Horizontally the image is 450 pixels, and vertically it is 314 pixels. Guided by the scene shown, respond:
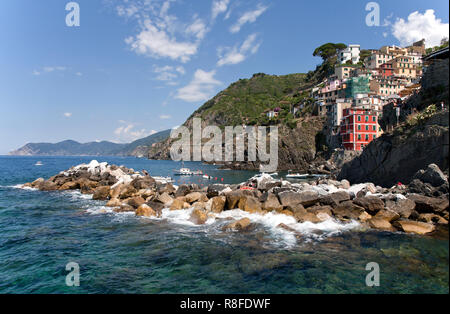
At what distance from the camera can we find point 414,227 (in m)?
14.5

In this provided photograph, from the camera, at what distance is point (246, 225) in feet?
53.0

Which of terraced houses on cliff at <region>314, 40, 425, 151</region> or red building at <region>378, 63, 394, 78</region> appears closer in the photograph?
terraced houses on cliff at <region>314, 40, 425, 151</region>

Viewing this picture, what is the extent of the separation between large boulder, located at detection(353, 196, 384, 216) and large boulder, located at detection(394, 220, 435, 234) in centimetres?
229

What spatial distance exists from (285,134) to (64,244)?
3522 inches

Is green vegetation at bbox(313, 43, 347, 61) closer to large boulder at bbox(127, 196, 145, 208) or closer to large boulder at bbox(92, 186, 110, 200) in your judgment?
large boulder at bbox(92, 186, 110, 200)

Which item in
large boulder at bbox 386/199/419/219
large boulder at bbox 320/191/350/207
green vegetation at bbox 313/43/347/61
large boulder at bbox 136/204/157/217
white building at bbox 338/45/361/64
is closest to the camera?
large boulder at bbox 386/199/419/219

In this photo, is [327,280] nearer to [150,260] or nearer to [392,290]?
[392,290]

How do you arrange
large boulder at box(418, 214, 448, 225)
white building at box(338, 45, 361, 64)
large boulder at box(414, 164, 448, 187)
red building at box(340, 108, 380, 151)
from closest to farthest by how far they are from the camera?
large boulder at box(418, 214, 448, 225) → large boulder at box(414, 164, 448, 187) → red building at box(340, 108, 380, 151) → white building at box(338, 45, 361, 64)

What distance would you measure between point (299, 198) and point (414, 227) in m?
7.05

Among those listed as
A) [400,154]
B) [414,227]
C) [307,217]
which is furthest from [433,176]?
[400,154]

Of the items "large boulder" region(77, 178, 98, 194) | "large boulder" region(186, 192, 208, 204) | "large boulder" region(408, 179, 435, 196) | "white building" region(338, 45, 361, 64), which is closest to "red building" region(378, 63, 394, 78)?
"white building" region(338, 45, 361, 64)

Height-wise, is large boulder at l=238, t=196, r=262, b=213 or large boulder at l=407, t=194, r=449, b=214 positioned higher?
large boulder at l=407, t=194, r=449, b=214

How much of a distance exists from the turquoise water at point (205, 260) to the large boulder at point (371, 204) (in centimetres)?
366

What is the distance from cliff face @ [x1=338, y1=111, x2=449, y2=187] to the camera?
25.5 meters
